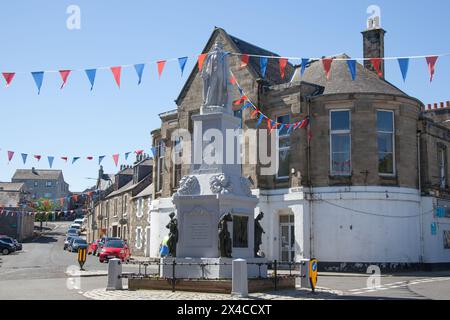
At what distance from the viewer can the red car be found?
115ft

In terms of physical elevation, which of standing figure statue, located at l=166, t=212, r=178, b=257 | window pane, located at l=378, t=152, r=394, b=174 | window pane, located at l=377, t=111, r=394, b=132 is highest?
window pane, located at l=377, t=111, r=394, b=132

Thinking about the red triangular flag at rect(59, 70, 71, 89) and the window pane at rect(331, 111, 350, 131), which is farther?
the window pane at rect(331, 111, 350, 131)

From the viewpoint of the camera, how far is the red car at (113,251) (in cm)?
3491

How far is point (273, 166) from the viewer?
2891 centimetres

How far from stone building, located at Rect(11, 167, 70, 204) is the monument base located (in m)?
117

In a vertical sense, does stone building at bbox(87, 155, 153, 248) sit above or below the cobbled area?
above

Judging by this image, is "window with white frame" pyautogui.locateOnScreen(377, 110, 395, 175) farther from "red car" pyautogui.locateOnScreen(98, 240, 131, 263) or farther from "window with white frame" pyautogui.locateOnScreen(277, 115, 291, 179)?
"red car" pyautogui.locateOnScreen(98, 240, 131, 263)

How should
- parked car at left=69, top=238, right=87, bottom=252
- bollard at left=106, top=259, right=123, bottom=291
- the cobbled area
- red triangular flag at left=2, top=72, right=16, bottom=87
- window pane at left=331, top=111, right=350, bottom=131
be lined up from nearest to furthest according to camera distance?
the cobbled area, bollard at left=106, top=259, right=123, bottom=291, red triangular flag at left=2, top=72, right=16, bottom=87, window pane at left=331, top=111, right=350, bottom=131, parked car at left=69, top=238, right=87, bottom=252

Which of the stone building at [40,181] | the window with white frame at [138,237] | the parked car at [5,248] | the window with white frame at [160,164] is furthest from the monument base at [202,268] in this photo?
the stone building at [40,181]

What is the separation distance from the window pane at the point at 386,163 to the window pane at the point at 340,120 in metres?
2.22

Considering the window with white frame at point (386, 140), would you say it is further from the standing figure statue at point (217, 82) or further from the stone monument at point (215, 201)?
the standing figure statue at point (217, 82)

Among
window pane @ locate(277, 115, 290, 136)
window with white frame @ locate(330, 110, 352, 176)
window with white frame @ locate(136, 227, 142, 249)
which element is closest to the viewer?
window with white frame @ locate(330, 110, 352, 176)

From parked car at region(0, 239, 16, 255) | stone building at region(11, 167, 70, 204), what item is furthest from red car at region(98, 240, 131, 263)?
stone building at region(11, 167, 70, 204)

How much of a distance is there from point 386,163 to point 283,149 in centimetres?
528
